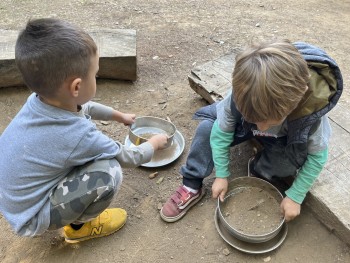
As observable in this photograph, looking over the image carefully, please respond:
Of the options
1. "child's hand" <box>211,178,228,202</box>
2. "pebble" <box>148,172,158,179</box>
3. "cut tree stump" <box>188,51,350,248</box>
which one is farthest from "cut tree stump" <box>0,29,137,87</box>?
"child's hand" <box>211,178,228,202</box>

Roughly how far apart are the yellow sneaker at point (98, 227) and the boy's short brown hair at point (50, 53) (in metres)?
0.73

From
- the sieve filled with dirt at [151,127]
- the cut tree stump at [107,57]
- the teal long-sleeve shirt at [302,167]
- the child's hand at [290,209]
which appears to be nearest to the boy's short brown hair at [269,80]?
the teal long-sleeve shirt at [302,167]

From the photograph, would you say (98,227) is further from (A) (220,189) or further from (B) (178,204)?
(A) (220,189)

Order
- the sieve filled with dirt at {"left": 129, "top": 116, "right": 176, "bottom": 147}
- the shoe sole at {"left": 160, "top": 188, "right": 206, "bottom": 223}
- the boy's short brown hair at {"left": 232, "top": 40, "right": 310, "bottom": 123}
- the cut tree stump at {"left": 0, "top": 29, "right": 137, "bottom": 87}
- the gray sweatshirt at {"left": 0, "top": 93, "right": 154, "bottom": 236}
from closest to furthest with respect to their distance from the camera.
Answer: the boy's short brown hair at {"left": 232, "top": 40, "right": 310, "bottom": 123} < the gray sweatshirt at {"left": 0, "top": 93, "right": 154, "bottom": 236} < the shoe sole at {"left": 160, "top": 188, "right": 206, "bottom": 223} < the sieve filled with dirt at {"left": 129, "top": 116, "right": 176, "bottom": 147} < the cut tree stump at {"left": 0, "top": 29, "right": 137, "bottom": 87}

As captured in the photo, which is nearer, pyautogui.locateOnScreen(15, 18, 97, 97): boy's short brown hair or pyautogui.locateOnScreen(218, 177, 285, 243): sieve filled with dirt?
pyautogui.locateOnScreen(15, 18, 97, 97): boy's short brown hair

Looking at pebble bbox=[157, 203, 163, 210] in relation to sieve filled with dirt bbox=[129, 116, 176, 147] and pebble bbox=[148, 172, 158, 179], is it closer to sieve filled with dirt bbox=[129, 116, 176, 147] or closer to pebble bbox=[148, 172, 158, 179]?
pebble bbox=[148, 172, 158, 179]

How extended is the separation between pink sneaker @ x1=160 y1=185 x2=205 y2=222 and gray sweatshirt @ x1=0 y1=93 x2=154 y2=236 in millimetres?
517

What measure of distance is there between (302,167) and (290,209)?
207mm

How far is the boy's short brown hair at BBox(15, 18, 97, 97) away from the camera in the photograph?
1.51 meters

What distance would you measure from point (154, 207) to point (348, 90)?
5.83 ft

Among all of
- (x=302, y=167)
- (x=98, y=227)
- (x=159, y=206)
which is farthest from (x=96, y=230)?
(x=302, y=167)

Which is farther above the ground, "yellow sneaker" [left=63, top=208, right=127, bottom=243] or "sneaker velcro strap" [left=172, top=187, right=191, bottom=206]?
"sneaker velcro strap" [left=172, top=187, right=191, bottom=206]

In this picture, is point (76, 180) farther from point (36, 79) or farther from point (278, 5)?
point (278, 5)

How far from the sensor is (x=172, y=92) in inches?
118
